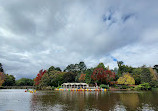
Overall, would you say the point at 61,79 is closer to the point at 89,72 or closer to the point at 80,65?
the point at 89,72

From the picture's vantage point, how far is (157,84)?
64.5 metres

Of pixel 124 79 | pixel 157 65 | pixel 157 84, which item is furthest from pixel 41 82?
pixel 157 65

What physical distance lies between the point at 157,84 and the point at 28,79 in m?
107

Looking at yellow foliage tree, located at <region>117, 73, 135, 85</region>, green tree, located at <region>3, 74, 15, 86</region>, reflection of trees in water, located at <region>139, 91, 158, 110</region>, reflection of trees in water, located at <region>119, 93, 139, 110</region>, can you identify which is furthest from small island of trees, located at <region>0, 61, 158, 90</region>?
reflection of trees in water, located at <region>139, 91, 158, 110</region>

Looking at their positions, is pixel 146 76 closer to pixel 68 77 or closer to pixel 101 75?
pixel 101 75

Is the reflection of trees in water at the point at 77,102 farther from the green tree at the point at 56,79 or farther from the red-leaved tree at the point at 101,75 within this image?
the green tree at the point at 56,79

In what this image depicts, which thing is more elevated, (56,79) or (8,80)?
(8,80)

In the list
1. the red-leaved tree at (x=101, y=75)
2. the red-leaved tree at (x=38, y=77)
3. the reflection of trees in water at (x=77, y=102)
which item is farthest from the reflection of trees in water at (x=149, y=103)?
the red-leaved tree at (x=38, y=77)

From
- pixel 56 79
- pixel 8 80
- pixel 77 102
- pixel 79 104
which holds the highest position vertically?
pixel 8 80

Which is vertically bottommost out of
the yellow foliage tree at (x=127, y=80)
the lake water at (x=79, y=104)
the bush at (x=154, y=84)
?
the lake water at (x=79, y=104)

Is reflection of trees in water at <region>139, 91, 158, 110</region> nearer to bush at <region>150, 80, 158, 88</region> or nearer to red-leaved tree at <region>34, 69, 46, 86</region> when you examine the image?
bush at <region>150, 80, 158, 88</region>

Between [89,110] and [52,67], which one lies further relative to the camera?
[52,67]

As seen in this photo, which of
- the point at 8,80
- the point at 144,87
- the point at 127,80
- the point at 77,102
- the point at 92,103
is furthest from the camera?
the point at 8,80

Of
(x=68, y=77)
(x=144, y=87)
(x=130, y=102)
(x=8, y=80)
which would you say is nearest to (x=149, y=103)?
(x=130, y=102)
